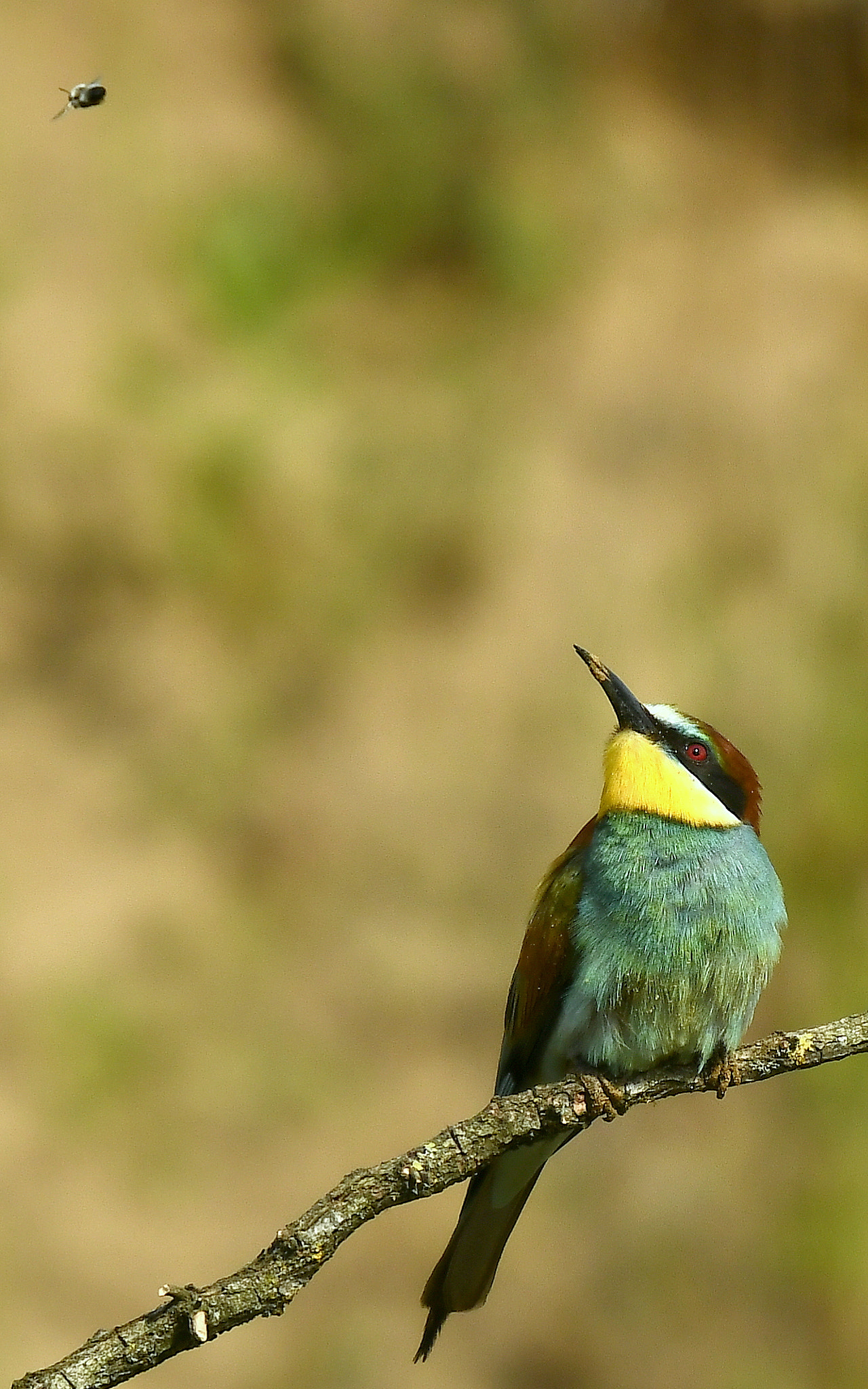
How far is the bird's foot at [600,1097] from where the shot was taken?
1.66 meters

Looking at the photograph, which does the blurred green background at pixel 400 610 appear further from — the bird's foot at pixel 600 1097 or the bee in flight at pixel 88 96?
the bee in flight at pixel 88 96

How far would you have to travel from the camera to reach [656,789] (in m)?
2.06

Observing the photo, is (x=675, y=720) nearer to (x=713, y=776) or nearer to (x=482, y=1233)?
(x=713, y=776)

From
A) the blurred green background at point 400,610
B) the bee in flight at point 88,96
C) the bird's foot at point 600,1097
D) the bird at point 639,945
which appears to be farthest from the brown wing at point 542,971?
the blurred green background at point 400,610

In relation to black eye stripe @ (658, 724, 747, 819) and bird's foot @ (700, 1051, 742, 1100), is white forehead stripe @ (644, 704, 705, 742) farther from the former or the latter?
bird's foot @ (700, 1051, 742, 1100)

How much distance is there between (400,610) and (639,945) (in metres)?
2.49

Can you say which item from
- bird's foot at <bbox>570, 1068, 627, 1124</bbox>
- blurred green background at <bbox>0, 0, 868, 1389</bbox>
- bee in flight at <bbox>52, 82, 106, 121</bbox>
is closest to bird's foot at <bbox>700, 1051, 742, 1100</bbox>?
bird's foot at <bbox>570, 1068, 627, 1124</bbox>

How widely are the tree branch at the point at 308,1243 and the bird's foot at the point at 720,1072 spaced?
308 millimetres

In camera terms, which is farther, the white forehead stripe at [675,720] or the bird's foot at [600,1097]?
the white forehead stripe at [675,720]

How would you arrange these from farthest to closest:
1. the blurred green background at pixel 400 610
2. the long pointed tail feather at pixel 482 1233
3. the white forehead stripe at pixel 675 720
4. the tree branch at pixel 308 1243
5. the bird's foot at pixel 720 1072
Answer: the blurred green background at pixel 400 610
the white forehead stripe at pixel 675 720
the long pointed tail feather at pixel 482 1233
the bird's foot at pixel 720 1072
the tree branch at pixel 308 1243

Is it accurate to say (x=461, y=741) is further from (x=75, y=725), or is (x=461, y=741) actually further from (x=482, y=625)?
(x=75, y=725)

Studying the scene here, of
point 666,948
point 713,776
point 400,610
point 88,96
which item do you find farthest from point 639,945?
point 400,610

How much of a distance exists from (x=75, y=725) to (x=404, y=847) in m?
0.97

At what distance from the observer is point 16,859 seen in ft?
13.2
